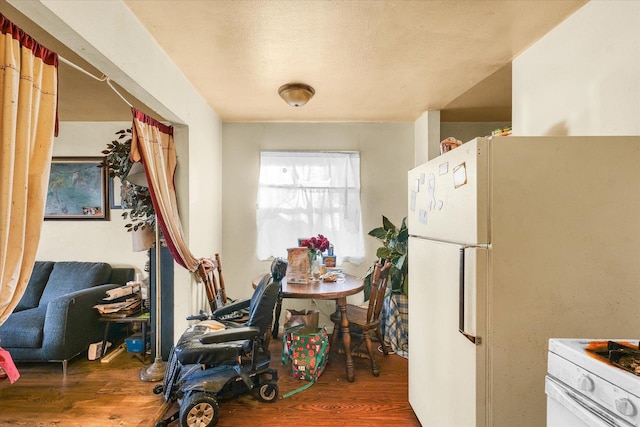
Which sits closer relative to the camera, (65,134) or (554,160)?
(554,160)

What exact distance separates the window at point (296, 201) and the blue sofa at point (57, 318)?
5.42 ft

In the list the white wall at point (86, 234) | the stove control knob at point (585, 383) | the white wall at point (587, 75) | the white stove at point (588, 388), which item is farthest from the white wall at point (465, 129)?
the white wall at point (86, 234)

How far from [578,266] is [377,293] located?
59.3 inches

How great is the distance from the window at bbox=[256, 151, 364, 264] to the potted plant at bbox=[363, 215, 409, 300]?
469 millimetres

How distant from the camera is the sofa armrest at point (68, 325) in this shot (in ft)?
8.18

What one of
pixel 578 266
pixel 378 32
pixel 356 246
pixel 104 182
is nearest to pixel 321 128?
pixel 356 246

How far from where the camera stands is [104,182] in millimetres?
3346

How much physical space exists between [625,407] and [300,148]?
10.6ft

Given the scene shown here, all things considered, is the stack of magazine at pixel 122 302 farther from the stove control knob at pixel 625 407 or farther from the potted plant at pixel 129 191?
the stove control knob at pixel 625 407

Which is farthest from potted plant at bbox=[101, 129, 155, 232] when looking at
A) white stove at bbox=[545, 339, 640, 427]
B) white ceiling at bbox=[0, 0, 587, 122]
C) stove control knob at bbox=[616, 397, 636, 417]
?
stove control knob at bbox=[616, 397, 636, 417]

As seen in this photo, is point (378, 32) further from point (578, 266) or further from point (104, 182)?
point (104, 182)

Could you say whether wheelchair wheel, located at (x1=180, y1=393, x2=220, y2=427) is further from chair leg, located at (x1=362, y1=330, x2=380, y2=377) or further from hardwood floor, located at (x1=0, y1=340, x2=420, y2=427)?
chair leg, located at (x1=362, y1=330, x2=380, y2=377)

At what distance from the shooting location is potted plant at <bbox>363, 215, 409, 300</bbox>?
9.72 ft

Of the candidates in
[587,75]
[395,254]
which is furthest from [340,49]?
[395,254]
